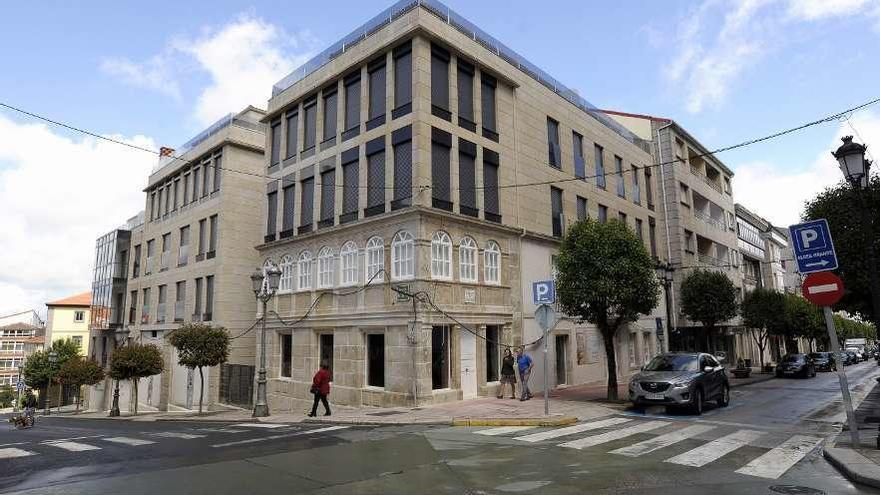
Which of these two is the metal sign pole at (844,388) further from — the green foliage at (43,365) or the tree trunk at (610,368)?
the green foliage at (43,365)

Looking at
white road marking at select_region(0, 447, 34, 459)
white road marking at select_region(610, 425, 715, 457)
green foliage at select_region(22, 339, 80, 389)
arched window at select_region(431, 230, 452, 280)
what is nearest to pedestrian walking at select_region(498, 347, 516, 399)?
arched window at select_region(431, 230, 452, 280)

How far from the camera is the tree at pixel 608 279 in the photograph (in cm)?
1705

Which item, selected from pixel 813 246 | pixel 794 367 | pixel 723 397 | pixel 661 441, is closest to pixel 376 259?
pixel 661 441

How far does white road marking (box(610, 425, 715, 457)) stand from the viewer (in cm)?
895

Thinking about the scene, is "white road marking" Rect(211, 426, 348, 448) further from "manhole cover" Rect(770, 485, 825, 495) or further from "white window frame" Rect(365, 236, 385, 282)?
"manhole cover" Rect(770, 485, 825, 495)

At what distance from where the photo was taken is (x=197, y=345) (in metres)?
22.6

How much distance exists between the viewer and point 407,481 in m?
7.00

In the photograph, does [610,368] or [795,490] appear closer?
[795,490]

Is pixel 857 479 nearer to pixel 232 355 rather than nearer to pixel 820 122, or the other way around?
pixel 820 122

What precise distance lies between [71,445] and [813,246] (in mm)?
14781

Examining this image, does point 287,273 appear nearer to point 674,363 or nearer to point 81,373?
point 674,363

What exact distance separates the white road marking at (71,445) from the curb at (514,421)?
299 inches

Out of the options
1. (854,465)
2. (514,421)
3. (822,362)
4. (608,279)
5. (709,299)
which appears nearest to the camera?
(854,465)

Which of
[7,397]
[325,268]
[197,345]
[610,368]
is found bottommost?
[7,397]
